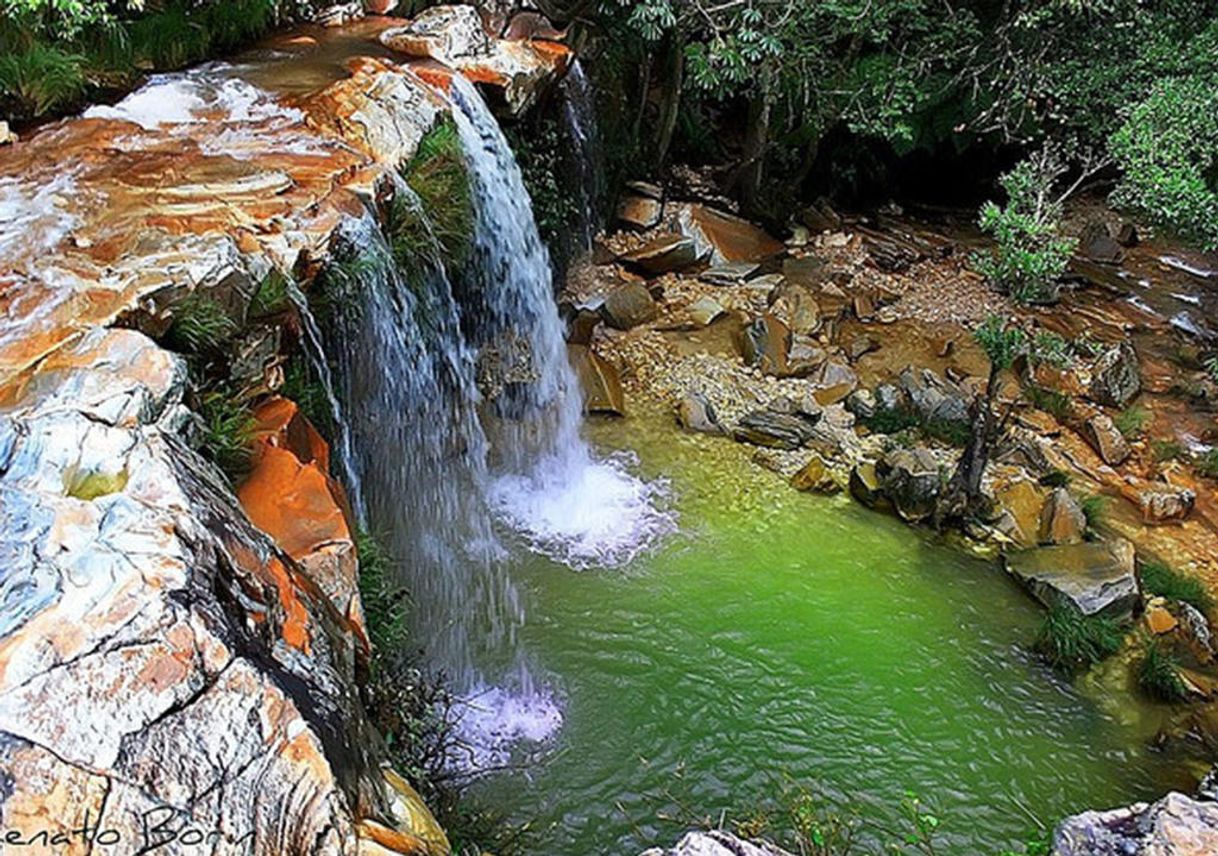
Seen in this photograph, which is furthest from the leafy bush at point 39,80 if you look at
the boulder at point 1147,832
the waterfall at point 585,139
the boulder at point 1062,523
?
the boulder at point 1062,523

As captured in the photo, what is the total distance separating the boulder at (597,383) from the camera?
760cm

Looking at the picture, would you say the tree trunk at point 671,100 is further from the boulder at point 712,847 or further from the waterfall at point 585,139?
the boulder at point 712,847

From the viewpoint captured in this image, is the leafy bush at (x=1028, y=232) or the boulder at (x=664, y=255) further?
the boulder at (x=664, y=255)

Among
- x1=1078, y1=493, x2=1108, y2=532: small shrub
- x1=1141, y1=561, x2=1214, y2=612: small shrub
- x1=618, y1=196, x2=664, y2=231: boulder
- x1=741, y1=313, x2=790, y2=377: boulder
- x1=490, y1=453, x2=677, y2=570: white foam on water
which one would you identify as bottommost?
x1=1141, y1=561, x2=1214, y2=612: small shrub

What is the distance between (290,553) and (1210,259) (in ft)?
40.6

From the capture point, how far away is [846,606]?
586 centimetres

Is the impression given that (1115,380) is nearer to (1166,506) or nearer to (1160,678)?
(1166,506)

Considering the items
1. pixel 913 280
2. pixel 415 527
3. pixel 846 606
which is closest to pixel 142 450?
pixel 415 527

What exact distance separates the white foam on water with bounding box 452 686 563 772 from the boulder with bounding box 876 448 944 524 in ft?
10.2

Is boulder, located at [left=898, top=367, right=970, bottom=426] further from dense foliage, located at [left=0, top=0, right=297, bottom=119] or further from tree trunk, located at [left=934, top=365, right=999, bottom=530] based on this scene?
dense foliage, located at [left=0, top=0, right=297, bottom=119]

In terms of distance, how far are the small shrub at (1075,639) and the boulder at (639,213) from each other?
593 centimetres

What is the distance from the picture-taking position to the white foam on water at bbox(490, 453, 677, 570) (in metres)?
6.17

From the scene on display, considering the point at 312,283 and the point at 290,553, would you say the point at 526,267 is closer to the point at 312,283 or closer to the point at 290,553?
the point at 312,283

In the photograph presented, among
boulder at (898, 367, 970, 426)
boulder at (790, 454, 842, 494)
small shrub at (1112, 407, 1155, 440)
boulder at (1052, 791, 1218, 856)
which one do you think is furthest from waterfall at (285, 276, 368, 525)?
small shrub at (1112, 407, 1155, 440)
